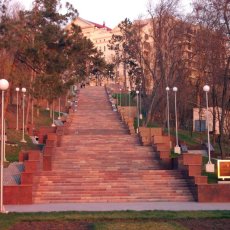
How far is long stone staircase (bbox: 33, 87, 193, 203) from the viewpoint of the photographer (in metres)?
19.2

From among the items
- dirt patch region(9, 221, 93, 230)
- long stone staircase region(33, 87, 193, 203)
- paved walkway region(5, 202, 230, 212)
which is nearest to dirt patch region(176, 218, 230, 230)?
dirt patch region(9, 221, 93, 230)

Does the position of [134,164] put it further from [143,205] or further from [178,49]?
[178,49]

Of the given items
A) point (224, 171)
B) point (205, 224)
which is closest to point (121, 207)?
point (205, 224)

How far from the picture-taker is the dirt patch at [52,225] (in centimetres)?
1239

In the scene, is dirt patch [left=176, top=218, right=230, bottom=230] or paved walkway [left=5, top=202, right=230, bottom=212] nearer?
dirt patch [left=176, top=218, right=230, bottom=230]

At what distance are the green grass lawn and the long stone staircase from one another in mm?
4292

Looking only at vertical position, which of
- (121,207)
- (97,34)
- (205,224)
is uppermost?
(97,34)

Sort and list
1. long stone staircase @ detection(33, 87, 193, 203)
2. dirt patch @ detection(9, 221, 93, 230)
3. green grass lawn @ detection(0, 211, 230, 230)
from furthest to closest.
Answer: long stone staircase @ detection(33, 87, 193, 203) → dirt patch @ detection(9, 221, 93, 230) → green grass lawn @ detection(0, 211, 230, 230)

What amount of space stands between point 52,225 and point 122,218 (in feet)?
6.23

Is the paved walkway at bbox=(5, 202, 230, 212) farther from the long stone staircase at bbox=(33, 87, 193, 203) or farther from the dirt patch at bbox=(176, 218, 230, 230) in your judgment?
the dirt patch at bbox=(176, 218, 230, 230)

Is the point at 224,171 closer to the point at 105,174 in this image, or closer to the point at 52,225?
the point at 105,174

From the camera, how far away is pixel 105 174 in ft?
69.3

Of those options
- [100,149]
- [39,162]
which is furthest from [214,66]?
[39,162]

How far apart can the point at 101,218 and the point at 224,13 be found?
1598 cm
